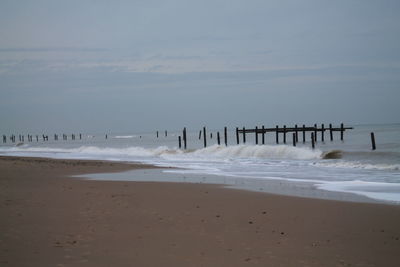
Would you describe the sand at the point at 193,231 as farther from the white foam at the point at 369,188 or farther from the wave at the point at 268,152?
the wave at the point at 268,152

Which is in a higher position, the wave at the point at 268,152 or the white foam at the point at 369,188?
the white foam at the point at 369,188

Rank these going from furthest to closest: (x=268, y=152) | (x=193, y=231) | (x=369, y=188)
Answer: (x=268, y=152) → (x=369, y=188) → (x=193, y=231)

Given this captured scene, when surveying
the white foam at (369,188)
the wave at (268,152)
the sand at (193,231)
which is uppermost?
the sand at (193,231)

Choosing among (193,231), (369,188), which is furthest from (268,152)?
(193,231)

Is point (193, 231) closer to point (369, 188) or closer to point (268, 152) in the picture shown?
point (369, 188)

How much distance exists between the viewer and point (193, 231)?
6.30 metres

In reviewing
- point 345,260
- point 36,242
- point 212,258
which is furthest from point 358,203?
point 36,242

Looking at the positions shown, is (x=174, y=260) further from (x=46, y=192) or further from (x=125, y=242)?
(x=46, y=192)

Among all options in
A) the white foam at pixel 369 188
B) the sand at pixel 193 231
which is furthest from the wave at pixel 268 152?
the sand at pixel 193 231

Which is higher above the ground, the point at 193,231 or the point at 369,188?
the point at 193,231

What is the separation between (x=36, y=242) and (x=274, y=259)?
115 inches

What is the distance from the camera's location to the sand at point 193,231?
Result: 4949 mm

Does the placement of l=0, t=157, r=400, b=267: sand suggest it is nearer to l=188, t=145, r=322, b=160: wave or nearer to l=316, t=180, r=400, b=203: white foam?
l=316, t=180, r=400, b=203: white foam

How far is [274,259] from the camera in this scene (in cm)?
497
